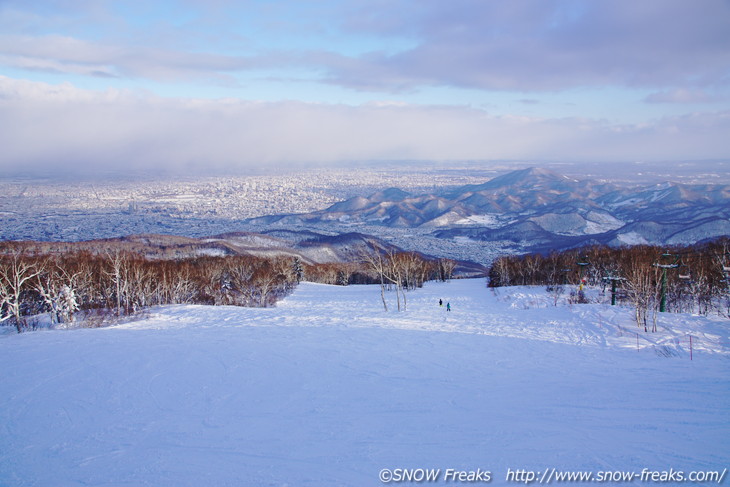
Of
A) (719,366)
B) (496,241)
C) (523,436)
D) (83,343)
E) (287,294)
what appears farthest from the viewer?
(496,241)

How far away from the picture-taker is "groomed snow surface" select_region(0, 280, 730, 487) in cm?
702

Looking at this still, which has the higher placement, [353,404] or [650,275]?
[650,275]

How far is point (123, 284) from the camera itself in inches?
1384

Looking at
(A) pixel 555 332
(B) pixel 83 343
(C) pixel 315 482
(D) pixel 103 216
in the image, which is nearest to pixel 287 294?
(B) pixel 83 343

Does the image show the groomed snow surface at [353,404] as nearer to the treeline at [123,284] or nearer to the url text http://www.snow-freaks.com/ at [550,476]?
the url text http://www.snow-freaks.com/ at [550,476]

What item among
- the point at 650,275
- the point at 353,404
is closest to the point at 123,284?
the point at 353,404

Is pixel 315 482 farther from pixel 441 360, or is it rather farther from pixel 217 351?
pixel 217 351

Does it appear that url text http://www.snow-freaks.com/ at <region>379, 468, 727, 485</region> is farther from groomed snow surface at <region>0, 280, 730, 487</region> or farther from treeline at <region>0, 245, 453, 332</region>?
treeline at <region>0, 245, 453, 332</region>

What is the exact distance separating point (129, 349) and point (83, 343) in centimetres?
272

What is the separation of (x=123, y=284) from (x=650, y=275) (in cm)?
3964

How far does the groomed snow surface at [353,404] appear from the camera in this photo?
7.02 meters

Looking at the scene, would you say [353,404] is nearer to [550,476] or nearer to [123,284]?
[550,476]

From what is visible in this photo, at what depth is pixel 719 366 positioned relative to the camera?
1205 cm

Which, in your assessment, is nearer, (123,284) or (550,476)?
(550,476)
